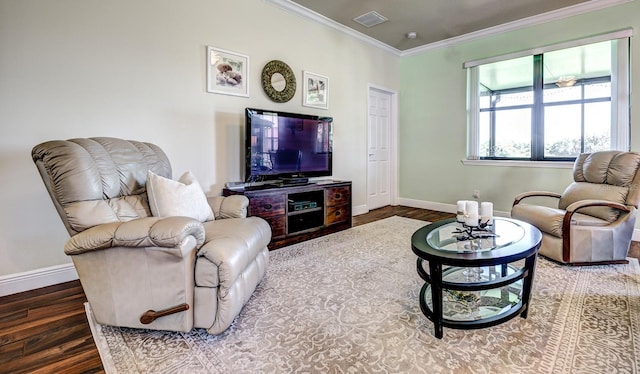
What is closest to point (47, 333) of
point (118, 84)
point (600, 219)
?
point (118, 84)

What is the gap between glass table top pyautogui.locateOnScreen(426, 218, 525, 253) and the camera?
176 centimetres

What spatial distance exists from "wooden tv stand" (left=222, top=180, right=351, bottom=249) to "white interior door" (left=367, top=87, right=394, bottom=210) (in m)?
1.37

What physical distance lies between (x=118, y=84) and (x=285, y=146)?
160 centimetres

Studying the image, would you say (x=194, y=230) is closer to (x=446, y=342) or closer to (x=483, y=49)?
(x=446, y=342)

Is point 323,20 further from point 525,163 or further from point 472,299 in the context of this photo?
point 472,299

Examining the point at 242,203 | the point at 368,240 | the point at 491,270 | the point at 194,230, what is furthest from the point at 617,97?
the point at 194,230

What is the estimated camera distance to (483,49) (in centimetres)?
455

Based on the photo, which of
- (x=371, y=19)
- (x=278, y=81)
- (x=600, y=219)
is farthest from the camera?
(x=371, y=19)

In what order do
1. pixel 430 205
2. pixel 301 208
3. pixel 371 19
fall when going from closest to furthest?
pixel 301 208 < pixel 371 19 < pixel 430 205

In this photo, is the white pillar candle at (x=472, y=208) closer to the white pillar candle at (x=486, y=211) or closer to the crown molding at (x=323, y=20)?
the white pillar candle at (x=486, y=211)

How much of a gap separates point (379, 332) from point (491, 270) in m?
1.09

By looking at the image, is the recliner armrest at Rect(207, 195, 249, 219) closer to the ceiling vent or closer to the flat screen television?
the flat screen television

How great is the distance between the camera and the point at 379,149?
5.34m

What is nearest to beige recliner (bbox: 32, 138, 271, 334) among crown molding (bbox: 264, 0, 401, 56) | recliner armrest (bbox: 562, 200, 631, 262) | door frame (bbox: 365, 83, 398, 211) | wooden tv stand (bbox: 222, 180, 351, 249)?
wooden tv stand (bbox: 222, 180, 351, 249)
